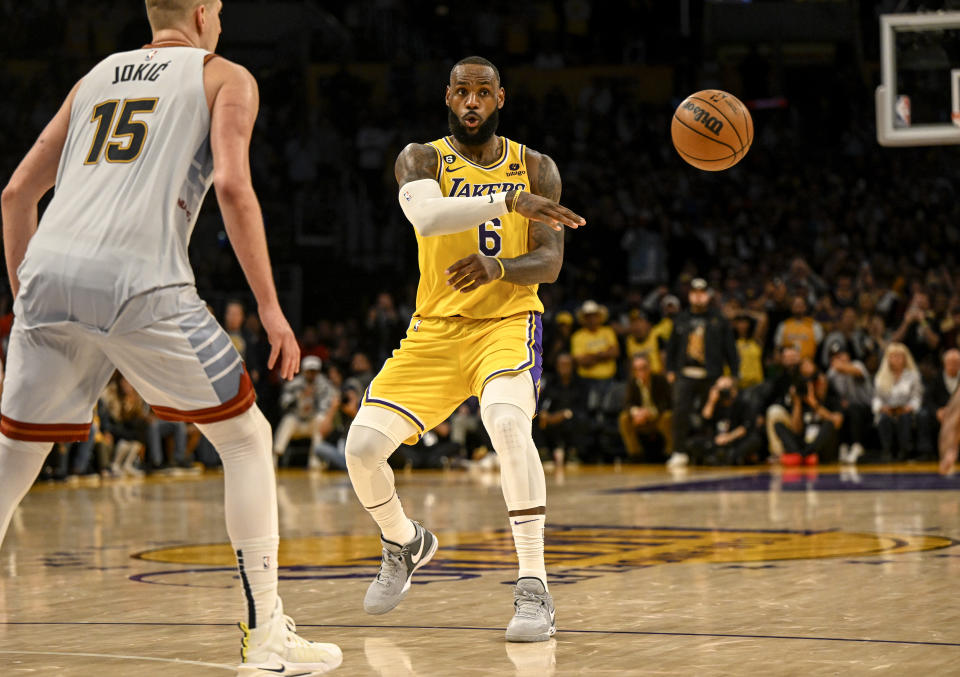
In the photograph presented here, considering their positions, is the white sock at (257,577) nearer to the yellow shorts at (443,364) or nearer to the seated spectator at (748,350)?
the yellow shorts at (443,364)

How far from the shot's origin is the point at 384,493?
5.82 m

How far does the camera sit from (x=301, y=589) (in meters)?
6.45

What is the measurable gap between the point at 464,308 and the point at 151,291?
2013mm

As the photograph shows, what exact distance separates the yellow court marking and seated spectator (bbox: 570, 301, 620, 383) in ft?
27.8

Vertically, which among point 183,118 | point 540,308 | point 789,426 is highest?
point 183,118

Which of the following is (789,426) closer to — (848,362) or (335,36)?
(848,362)

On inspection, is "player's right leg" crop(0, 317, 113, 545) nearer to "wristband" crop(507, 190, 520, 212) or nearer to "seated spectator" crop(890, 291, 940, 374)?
"wristband" crop(507, 190, 520, 212)

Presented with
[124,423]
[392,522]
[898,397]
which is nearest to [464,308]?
[392,522]

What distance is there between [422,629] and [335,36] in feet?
74.7

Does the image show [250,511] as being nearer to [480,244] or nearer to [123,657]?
[123,657]

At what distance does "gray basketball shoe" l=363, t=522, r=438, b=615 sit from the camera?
18.4 feet

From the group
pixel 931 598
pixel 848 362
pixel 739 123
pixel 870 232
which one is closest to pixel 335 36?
pixel 870 232

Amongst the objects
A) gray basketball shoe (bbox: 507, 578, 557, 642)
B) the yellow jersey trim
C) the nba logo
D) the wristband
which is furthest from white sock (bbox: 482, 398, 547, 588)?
the nba logo

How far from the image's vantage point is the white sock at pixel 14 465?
13.4 ft
